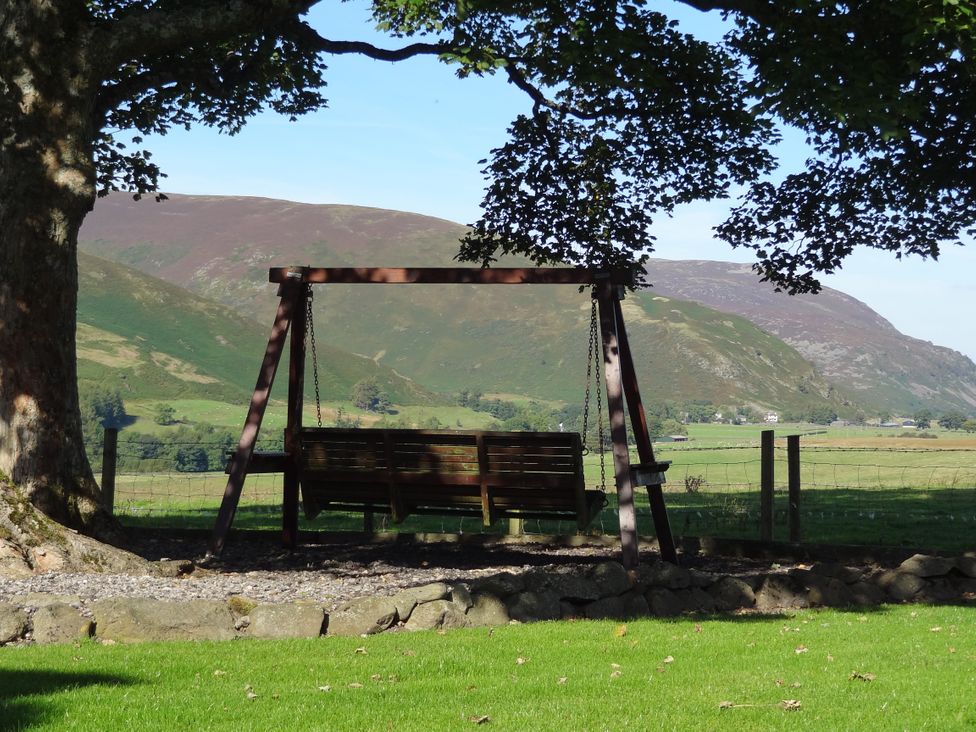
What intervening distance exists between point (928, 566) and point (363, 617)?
569 centimetres

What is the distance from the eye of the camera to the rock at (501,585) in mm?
9633

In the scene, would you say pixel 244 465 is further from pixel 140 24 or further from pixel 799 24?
pixel 799 24

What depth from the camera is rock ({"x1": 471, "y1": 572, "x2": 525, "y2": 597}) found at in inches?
379

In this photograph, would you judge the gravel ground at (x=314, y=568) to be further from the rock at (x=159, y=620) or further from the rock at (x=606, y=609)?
the rock at (x=159, y=620)

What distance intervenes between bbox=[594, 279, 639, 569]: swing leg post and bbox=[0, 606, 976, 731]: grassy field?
6.62 ft

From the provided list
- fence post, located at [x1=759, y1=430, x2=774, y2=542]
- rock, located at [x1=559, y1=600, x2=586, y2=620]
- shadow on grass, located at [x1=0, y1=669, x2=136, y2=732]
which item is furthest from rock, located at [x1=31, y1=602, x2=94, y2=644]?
fence post, located at [x1=759, y1=430, x2=774, y2=542]

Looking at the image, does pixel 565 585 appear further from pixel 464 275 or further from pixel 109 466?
pixel 109 466

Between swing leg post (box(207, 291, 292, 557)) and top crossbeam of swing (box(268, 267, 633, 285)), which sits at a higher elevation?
top crossbeam of swing (box(268, 267, 633, 285))

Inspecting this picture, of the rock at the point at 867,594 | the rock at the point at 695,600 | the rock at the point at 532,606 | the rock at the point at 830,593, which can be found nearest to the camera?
the rock at the point at 532,606

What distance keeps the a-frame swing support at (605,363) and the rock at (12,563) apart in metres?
2.07

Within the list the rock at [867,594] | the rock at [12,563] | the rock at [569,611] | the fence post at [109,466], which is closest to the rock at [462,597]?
the rock at [569,611]

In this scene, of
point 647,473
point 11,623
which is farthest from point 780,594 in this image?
point 11,623

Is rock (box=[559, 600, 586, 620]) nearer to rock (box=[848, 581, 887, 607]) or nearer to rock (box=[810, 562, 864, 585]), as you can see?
rock (box=[810, 562, 864, 585])

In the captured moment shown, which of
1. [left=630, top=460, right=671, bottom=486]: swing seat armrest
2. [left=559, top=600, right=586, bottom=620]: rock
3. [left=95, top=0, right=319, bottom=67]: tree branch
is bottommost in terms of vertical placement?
[left=559, top=600, right=586, bottom=620]: rock
